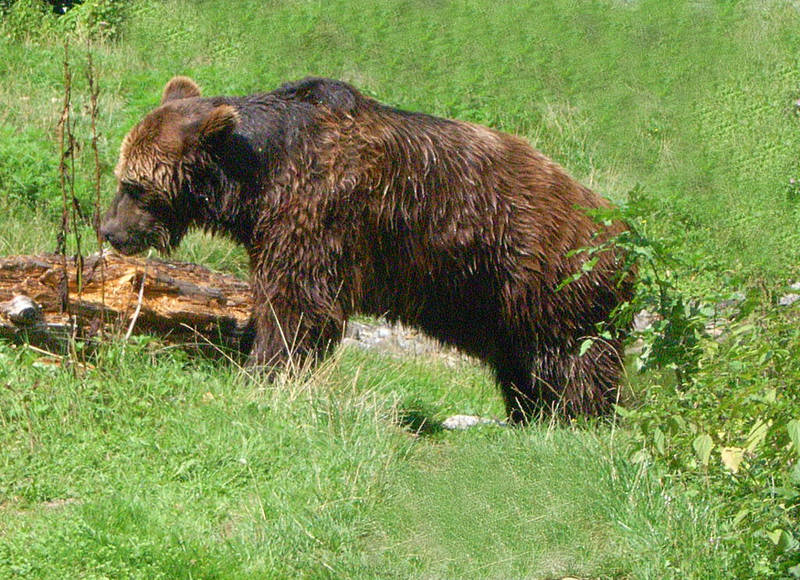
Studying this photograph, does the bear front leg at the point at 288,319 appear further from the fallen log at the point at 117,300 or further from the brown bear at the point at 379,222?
the fallen log at the point at 117,300

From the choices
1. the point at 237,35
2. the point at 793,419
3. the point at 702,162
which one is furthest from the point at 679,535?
the point at 237,35

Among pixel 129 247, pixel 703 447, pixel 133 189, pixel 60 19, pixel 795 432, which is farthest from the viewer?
pixel 60 19

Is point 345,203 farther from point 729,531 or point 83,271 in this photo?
point 729,531

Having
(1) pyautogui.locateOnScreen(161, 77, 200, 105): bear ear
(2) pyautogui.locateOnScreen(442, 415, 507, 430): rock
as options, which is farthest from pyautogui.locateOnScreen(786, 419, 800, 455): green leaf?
(1) pyautogui.locateOnScreen(161, 77, 200, 105): bear ear

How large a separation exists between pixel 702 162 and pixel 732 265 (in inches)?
86.9

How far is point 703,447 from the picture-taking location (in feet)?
16.5

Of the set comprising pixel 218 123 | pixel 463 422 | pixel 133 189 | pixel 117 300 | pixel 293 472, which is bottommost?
pixel 463 422

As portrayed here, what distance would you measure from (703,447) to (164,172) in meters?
3.85

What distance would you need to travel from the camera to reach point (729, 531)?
16.0 feet

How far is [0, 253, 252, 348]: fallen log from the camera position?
688cm

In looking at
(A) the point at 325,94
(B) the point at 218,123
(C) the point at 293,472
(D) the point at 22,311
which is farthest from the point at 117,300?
(C) the point at 293,472

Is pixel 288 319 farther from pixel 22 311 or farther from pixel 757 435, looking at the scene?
pixel 757 435

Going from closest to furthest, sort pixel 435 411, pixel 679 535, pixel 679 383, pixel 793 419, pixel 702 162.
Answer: pixel 793 419 → pixel 679 535 → pixel 679 383 → pixel 435 411 → pixel 702 162

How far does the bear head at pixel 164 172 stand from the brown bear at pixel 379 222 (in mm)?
11
